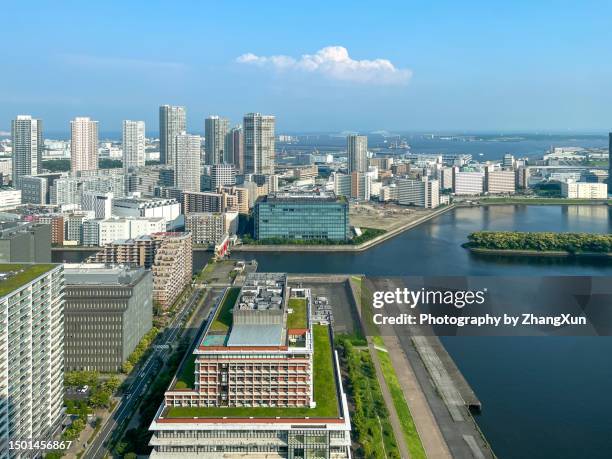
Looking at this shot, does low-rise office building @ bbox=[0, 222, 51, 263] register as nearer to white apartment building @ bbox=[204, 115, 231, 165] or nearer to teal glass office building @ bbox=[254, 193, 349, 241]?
teal glass office building @ bbox=[254, 193, 349, 241]

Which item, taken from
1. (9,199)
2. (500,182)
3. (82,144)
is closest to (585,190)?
(500,182)

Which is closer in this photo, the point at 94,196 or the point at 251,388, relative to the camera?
the point at 251,388

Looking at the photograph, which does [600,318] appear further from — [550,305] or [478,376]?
[478,376]

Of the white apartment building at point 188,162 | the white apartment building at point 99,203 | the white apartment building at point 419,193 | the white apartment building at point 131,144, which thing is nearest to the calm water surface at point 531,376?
the white apartment building at point 99,203

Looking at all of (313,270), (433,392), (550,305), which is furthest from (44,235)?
(550,305)

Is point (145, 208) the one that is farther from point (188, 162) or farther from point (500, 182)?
point (500, 182)

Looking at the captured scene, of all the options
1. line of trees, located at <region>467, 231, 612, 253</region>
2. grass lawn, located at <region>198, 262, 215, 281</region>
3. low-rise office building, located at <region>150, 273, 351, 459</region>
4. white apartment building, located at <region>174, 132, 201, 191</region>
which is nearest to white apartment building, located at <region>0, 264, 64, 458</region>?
low-rise office building, located at <region>150, 273, 351, 459</region>
